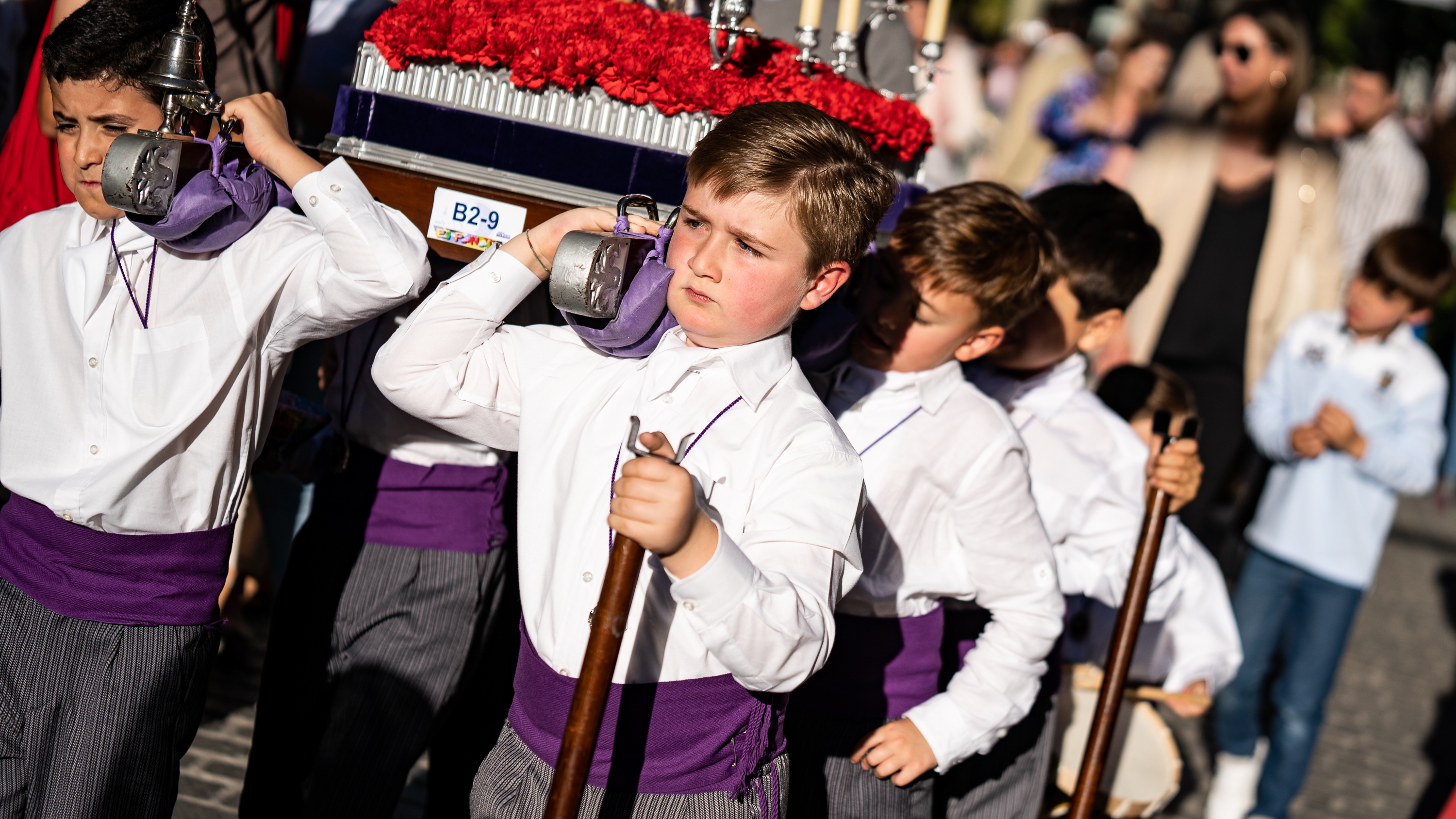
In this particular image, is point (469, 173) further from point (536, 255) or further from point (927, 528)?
point (927, 528)

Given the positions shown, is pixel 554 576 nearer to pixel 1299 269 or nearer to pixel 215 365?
pixel 215 365

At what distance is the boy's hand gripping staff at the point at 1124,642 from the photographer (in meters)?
3.10

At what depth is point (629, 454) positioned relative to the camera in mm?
2119

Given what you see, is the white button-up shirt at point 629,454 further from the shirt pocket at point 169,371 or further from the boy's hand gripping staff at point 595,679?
the shirt pocket at point 169,371

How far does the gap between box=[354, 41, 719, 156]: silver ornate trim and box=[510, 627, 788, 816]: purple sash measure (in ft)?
3.68

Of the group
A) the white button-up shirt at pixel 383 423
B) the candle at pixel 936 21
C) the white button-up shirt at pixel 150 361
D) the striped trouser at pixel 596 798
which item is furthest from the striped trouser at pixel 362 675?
the candle at pixel 936 21

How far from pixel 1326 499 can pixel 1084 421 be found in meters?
2.26

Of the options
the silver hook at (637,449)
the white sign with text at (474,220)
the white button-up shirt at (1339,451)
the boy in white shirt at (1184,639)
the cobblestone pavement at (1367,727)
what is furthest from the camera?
the white button-up shirt at (1339,451)

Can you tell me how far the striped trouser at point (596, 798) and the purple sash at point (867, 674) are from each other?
487 mm

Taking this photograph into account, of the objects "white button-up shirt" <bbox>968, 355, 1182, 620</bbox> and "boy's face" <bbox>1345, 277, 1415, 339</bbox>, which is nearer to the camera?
"white button-up shirt" <bbox>968, 355, 1182, 620</bbox>

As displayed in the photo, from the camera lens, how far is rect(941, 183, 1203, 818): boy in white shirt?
10.8 ft

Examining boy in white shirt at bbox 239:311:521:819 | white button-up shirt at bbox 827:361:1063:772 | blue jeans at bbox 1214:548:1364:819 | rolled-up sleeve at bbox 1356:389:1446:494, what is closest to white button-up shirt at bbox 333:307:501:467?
boy in white shirt at bbox 239:311:521:819

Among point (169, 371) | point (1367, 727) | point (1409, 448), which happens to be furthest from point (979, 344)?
point (1367, 727)

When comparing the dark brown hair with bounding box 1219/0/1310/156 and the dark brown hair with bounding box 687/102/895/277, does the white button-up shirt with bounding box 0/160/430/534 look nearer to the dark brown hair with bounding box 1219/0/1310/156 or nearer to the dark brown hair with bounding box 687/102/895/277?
the dark brown hair with bounding box 687/102/895/277
